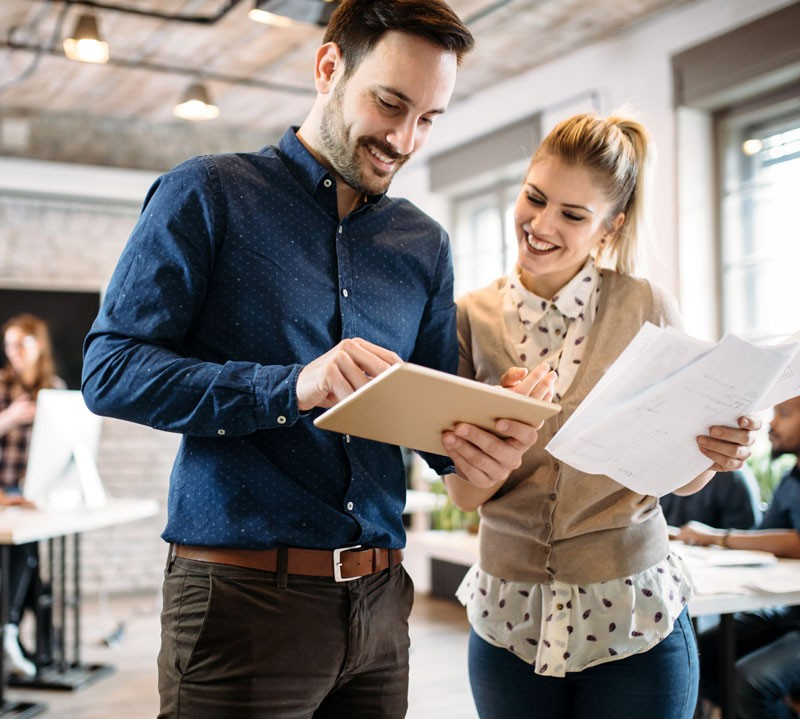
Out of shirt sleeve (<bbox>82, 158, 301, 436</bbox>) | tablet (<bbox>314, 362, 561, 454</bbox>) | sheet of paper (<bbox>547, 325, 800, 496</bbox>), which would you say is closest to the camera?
tablet (<bbox>314, 362, 561, 454</bbox>)

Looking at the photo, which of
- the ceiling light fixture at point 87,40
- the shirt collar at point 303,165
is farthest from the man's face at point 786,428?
the ceiling light fixture at point 87,40

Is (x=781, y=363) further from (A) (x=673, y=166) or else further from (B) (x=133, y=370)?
(A) (x=673, y=166)

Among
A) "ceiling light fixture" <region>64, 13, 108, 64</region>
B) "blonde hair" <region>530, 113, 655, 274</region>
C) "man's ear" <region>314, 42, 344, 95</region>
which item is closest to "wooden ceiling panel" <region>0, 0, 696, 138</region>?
"ceiling light fixture" <region>64, 13, 108, 64</region>

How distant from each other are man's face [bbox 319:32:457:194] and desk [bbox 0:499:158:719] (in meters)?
2.67

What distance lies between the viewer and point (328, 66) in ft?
4.66

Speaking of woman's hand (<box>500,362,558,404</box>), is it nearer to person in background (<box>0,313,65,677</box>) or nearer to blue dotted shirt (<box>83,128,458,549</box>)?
blue dotted shirt (<box>83,128,458,549</box>)

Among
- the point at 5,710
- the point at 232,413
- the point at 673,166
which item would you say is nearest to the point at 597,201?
the point at 232,413

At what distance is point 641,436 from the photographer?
1.39 m

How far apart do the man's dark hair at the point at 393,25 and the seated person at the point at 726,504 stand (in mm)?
2681

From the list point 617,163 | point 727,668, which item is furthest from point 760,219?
point 617,163

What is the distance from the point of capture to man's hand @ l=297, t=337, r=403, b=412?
3.66 feet

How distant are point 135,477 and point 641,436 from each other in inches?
Result: 222

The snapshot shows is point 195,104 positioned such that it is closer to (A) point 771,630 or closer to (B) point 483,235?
(B) point 483,235

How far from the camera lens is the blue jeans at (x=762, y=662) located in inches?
110
